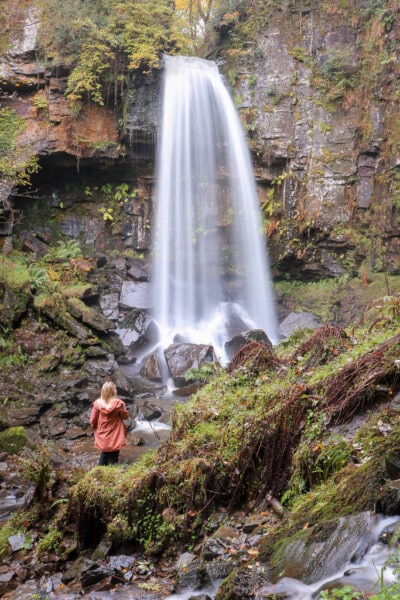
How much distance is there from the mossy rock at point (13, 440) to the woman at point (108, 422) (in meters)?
3.25

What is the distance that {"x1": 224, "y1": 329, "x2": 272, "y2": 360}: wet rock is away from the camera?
13207mm

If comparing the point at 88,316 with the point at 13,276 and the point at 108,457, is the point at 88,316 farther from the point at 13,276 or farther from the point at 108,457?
the point at 108,457

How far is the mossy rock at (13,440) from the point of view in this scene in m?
8.58

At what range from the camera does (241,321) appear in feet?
56.5

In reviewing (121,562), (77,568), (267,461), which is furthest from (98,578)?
(267,461)

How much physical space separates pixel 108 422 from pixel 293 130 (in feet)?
48.7

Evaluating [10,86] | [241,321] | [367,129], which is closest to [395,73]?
[367,129]

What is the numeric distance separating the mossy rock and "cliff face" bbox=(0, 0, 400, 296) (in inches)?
430

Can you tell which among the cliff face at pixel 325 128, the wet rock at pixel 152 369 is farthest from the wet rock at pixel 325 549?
the cliff face at pixel 325 128

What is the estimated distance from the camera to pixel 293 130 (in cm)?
1780

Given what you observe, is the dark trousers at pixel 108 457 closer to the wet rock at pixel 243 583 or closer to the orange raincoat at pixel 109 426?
the orange raincoat at pixel 109 426


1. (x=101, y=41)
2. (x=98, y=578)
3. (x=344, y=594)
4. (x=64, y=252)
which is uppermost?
(x=101, y=41)

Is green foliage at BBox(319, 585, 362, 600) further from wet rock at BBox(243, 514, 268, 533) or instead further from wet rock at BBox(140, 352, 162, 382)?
wet rock at BBox(140, 352, 162, 382)

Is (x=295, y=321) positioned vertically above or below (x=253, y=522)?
below
